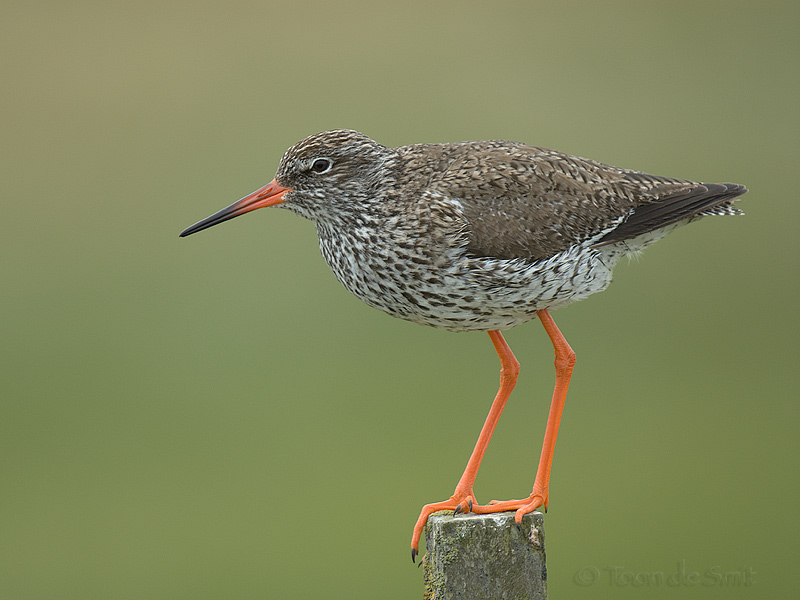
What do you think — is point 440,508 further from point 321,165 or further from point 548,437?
point 321,165

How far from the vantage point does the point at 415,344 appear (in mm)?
13039

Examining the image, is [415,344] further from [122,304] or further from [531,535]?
[531,535]

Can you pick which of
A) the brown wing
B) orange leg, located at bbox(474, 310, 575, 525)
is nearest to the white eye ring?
the brown wing

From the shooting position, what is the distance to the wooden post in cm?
442

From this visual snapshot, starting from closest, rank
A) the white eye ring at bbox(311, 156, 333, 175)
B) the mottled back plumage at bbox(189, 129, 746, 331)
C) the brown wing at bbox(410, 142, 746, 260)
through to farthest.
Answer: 1. the mottled back plumage at bbox(189, 129, 746, 331)
2. the brown wing at bbox(410, 142, 746, 260)
3. the white eye ring at bbox(311, 156, 333, 175)

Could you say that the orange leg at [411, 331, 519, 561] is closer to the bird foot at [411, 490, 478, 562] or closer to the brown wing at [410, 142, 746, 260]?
the bird foot at [411, 490, 478, 562]

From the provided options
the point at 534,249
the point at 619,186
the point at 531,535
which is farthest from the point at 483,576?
the point at 619,186

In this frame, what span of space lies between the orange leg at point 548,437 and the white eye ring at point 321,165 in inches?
59.7

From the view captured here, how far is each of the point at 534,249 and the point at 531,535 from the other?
5.16 ft

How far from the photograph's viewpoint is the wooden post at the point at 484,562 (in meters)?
4.42

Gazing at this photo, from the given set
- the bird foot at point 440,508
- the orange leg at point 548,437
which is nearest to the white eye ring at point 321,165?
the orange leg at point 548,437

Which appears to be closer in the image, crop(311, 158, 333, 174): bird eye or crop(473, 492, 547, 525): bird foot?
crop(473, 492, 547, 525): bird foot

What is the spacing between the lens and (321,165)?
18.2 feet

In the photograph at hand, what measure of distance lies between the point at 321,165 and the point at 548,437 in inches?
81.8
